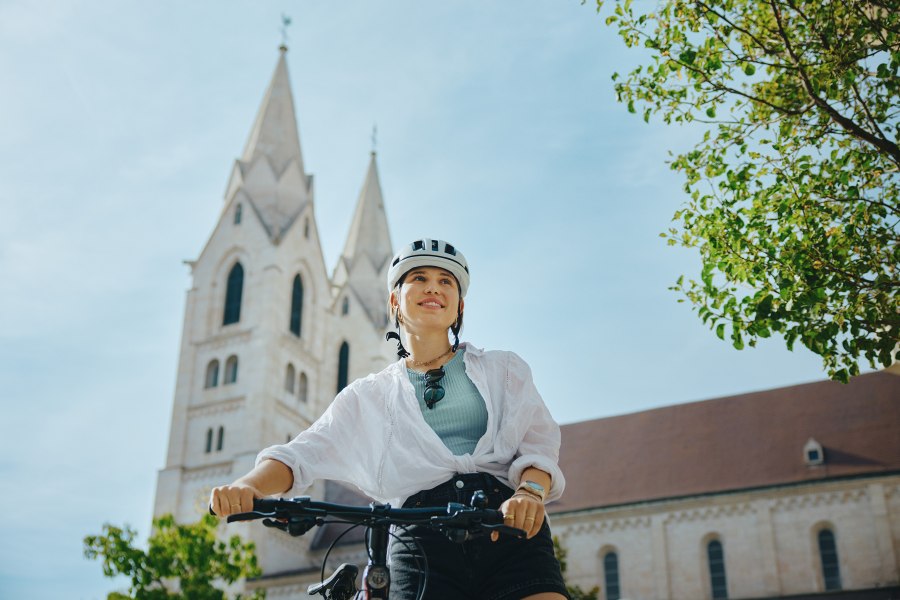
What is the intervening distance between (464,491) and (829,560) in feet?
108

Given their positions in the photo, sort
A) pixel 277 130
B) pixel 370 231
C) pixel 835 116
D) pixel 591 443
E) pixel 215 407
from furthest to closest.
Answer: pixel 370 231 < pixel 277 130 < pixel 215 407 < pixel 591 443 < pixel 835 116

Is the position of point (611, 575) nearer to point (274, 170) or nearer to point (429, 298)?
point (274, 170)

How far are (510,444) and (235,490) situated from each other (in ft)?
3.05

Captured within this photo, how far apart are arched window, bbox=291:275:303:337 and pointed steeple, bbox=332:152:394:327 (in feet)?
18.1

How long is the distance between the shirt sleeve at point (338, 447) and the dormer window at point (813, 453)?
3341 cm

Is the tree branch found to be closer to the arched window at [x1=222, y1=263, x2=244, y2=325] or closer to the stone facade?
the stone facade

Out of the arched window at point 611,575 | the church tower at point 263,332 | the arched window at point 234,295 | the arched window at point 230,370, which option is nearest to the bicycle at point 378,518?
the arched window at point 611,575

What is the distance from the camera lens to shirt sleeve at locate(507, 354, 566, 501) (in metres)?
3.33

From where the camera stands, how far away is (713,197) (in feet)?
27.0

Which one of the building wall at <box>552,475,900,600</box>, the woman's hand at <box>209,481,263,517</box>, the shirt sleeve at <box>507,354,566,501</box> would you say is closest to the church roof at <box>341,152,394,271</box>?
the building wall at <box>552,475,900,600</box>

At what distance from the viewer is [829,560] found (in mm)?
32938

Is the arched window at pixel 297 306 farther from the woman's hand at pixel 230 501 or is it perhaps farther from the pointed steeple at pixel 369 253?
the woman's hand at pixel 230 501

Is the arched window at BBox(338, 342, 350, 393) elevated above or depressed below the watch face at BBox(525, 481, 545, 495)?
above

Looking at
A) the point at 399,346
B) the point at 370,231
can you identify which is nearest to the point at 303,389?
the point at 370,231
